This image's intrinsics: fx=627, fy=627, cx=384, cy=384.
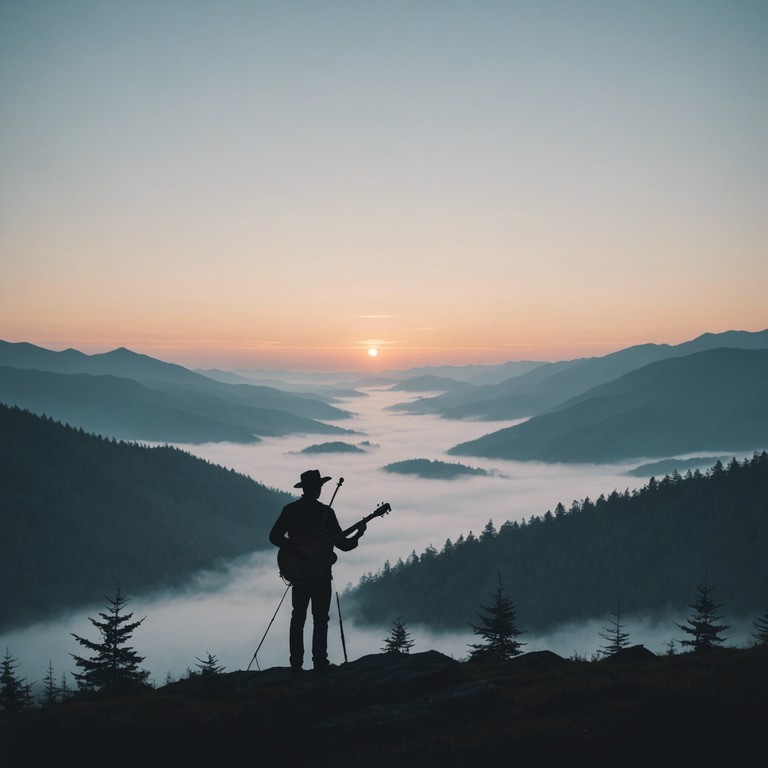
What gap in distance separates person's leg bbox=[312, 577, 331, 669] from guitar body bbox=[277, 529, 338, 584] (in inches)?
10.9

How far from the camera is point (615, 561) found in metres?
159

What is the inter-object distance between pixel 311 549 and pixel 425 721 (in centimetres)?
462

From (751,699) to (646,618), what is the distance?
158980mm

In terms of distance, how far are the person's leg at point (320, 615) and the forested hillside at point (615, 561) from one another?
149865mm

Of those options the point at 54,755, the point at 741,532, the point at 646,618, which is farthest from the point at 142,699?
the point at 741,532

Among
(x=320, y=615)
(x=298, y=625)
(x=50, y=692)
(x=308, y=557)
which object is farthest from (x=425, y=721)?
(x=50, y=692)

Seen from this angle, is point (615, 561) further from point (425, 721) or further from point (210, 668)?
point (425, 721)

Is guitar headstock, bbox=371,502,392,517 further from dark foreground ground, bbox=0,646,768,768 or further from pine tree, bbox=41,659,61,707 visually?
pine tree, bbox=41,659,61,707

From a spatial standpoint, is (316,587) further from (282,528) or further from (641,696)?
(641,696)

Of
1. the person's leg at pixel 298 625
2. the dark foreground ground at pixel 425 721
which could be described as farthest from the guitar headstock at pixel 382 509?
the dark foreground ground at pixel 425 721

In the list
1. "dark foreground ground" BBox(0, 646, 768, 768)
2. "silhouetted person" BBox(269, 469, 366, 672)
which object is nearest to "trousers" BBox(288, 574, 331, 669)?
"silhouetted person" BBox(269, 469, 366, 672)

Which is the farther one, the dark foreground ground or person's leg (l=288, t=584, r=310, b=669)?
person's leg (l=288, t=584, r=310, b=669)

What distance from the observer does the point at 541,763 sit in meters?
9.35

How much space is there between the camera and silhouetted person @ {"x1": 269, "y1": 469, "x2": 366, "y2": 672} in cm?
1456
